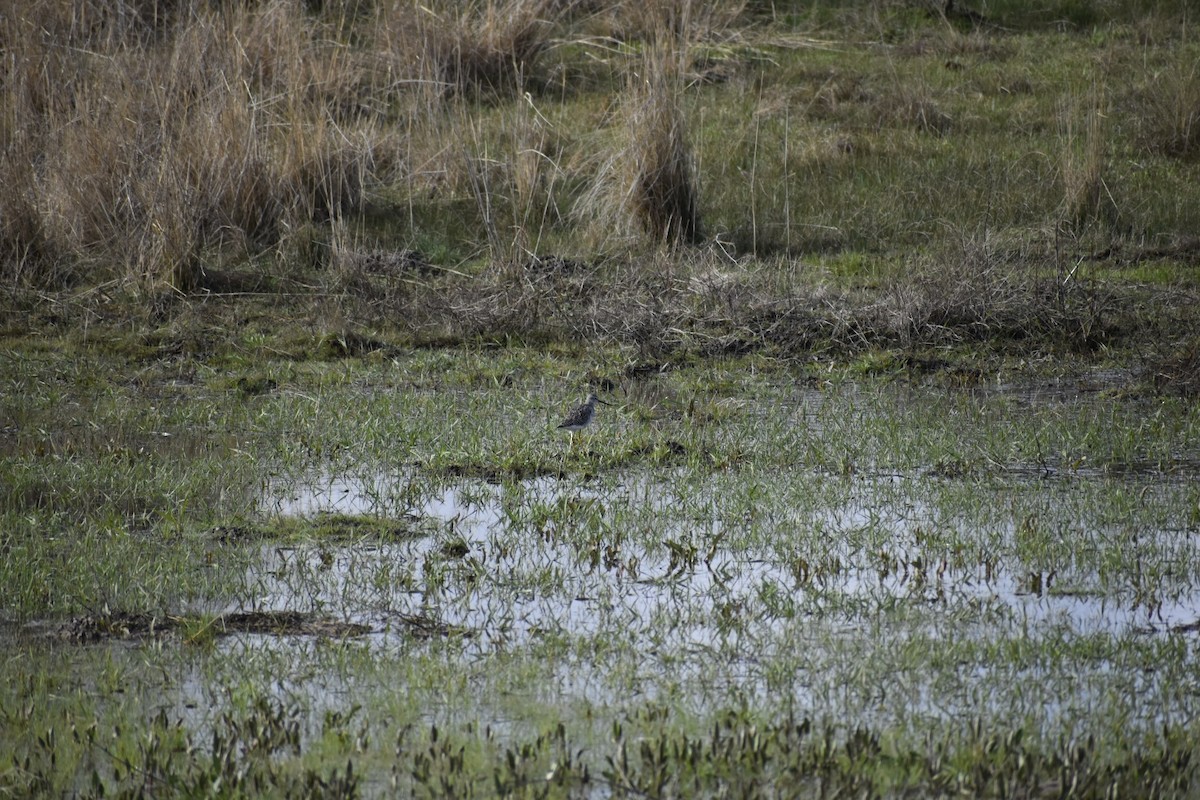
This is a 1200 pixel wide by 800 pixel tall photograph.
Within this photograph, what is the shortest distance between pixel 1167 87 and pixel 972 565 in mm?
9639

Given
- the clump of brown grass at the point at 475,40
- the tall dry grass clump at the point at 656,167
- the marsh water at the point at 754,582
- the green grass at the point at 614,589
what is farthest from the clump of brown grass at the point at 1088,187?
the clump of brown grass at the point at 475,40

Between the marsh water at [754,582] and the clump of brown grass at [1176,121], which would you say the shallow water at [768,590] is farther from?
the clump of brown grass at [1176,121]

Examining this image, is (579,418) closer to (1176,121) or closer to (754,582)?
(754,582)

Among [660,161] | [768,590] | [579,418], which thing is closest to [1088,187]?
[660,161]

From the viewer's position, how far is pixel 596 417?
734cm

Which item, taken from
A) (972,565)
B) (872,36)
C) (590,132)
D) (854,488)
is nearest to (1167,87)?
(872,36)

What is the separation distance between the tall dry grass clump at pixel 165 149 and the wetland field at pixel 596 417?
1.8 inches

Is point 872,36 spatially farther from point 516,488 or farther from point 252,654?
point 252,654

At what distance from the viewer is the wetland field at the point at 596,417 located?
3.91 m

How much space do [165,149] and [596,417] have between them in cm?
423

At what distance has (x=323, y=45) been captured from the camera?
43.9 ft

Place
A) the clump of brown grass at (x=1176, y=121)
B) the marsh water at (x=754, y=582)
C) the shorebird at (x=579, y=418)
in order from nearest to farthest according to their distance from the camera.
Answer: the marsh water at (x=754, y=582), the shorebird at (x=579, y=418), the clump of brown grass at (x=1176, y=121)

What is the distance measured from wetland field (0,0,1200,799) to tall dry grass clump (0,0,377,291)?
0.05m

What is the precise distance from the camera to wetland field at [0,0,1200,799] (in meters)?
3.91
